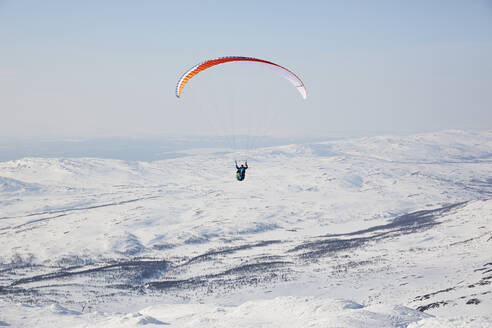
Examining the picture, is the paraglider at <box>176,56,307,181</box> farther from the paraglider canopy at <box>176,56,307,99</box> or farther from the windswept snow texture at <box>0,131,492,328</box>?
the windswept snow texture at <box>0,131,492,328</box>

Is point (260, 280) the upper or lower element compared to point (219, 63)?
lower

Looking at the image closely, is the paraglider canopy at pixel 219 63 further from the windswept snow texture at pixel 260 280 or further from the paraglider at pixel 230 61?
the windswept snow texture at pixel 260 280

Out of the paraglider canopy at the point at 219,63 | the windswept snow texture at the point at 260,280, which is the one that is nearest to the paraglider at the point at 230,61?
the paraglider canopy at the point at 219,63

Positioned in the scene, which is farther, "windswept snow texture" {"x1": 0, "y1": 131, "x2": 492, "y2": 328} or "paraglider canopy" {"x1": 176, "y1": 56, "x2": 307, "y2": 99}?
"windswept snow texture" {"x1": 0, "y1": 131, "x2": 492, "y2": 328}

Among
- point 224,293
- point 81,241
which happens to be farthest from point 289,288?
point 81,241

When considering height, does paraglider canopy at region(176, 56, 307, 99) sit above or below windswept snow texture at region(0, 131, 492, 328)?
above

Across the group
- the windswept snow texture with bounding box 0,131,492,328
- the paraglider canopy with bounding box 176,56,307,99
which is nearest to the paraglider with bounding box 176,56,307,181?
the paraglider canopy with bounding box 176,56,307,99

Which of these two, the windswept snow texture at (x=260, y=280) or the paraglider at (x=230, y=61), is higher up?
the paraglider at (x=230, y=61)

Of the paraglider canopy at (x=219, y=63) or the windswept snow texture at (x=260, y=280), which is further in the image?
the windswept snow texture at (x=260, y=280)

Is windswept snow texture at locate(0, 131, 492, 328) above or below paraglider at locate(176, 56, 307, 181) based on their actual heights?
A: below

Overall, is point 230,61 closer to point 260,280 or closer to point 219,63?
point 219,63

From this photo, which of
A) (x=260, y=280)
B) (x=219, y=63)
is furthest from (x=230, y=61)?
(x=260, y=280)
